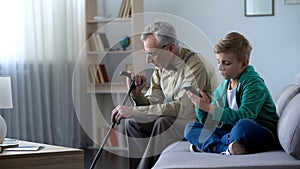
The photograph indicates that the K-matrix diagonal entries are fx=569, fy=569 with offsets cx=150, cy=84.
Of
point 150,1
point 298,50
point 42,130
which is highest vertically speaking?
point 150,1

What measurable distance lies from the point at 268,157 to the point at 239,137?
0.18m

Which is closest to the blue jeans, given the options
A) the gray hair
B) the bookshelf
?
the gray hair

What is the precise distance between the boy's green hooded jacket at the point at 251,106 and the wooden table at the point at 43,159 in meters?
0.85

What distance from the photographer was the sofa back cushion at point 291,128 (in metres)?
2.32

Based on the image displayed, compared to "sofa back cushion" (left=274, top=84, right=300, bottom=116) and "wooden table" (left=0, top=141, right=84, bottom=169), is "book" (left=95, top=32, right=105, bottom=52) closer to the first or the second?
"wooden table" (left=0, top=141, right=84, bottom=169)

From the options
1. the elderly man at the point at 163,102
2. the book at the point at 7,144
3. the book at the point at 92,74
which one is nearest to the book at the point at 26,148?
the book at the point at 7,144

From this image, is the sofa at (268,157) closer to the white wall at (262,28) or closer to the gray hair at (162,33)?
the gray hair at (162,33)

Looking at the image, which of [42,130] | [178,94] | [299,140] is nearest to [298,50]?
[178,94]

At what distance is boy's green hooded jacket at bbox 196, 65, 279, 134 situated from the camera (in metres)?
2.62

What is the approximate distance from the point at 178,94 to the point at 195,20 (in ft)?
6.31

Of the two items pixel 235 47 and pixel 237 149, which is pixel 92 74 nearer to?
pixel 235 47

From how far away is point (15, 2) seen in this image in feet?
15.9

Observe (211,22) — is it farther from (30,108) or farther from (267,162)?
(267,162)

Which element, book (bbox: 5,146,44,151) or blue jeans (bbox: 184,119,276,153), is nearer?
blue jeans (bbox: 184,119,276,153)
